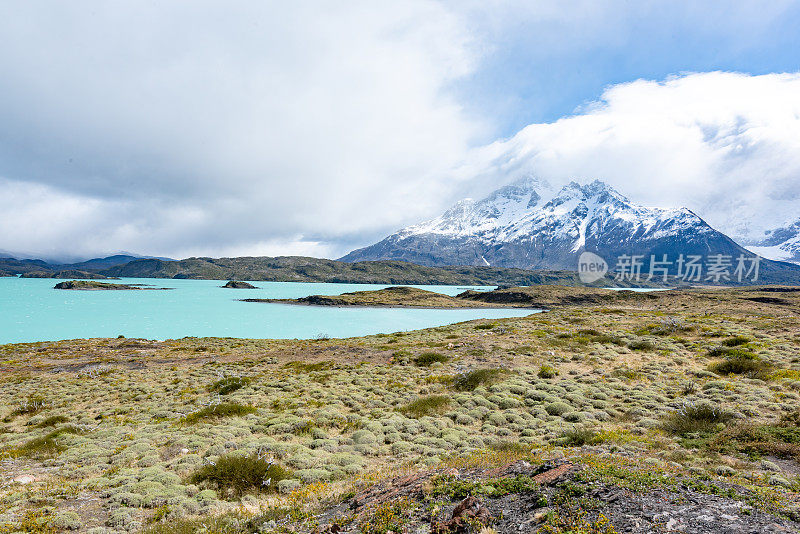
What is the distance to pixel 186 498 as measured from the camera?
1052 centimetres

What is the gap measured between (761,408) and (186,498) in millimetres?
23308

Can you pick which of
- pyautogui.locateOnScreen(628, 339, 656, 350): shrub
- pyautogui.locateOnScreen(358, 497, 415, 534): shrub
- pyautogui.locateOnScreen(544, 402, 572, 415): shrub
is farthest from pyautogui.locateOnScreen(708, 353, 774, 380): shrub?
pyautogui.locateOnScreen(358, 497, 415, 534): shrub

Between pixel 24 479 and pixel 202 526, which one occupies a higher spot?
pixel 202 526

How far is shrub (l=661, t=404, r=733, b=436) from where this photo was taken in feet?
46.6

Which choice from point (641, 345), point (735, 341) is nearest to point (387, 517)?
point (641, 345)

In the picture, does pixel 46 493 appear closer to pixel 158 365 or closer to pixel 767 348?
pixel 158 365

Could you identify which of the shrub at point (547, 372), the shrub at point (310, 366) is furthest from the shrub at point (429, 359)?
the shrub at point (547, 372)

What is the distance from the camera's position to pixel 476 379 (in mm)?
23453

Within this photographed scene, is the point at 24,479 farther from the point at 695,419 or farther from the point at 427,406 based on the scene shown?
the point at 695,419

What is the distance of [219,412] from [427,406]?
36.3 ft

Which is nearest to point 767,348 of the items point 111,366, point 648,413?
point 648,413

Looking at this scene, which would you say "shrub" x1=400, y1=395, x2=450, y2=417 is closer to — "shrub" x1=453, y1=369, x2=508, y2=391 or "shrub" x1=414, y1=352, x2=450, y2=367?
"shrub" x1=453, y1=369, x2=508, y2=391

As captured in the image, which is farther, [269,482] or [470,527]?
[269,482]

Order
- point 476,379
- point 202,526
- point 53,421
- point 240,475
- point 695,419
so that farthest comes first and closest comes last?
point 476,379 → point 53,421 → point 695,419 → point 240,475 → point 202,526
